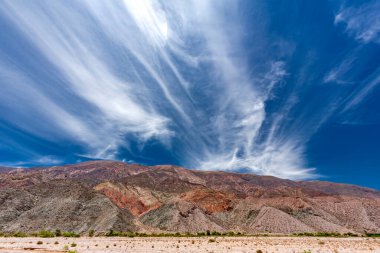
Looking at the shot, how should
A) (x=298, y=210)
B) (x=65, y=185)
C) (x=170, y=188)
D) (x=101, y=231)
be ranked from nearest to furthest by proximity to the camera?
(x=101, y=231) → (x=65, y=185) → (x=298, y=210) → (x=170, y=188)

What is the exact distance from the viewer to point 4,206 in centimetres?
8819

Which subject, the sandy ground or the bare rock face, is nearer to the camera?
the sandy ground

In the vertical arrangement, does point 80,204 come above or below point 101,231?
above

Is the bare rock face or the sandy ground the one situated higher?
the bare rock face

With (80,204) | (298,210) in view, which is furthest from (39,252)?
(298,210)

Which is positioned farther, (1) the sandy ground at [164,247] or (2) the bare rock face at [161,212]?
(2) the bare rock face at [161,212]

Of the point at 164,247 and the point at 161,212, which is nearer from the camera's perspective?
the point at 164,247

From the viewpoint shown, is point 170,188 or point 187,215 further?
point 170,188

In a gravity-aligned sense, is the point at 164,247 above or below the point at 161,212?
below

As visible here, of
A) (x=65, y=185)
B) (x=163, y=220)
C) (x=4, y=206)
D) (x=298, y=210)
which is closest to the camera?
(x=4, y=206)

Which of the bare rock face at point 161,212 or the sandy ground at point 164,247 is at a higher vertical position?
the bare rock face at point 161,212

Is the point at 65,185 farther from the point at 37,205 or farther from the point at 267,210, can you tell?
the point at 267,210

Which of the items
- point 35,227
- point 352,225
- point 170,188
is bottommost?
point 35,227

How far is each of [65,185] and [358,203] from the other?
117m
